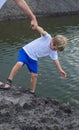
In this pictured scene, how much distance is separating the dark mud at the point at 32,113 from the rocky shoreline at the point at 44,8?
28.8 metres

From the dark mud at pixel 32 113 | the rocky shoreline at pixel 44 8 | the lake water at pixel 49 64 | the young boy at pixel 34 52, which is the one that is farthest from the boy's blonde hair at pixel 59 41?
the rocky shoreline at pixel 44 8

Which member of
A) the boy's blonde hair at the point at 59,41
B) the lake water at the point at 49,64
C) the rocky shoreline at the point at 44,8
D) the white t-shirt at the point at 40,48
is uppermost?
the boy's blonde hair at the point at 59,41

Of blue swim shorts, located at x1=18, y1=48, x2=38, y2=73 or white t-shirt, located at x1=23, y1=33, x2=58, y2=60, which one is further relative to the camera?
blue swim shorts, located at x1=18, y1=48, x2=38, y2=73

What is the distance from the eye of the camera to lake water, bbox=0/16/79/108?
1351 centimetres

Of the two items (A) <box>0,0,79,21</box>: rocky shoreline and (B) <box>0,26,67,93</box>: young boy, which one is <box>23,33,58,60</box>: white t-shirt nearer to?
(B) <box>0,26,67,93</box>: young boy

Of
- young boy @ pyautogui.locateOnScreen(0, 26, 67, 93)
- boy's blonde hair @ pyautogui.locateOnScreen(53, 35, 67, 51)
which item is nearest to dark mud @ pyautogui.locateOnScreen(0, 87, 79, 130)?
young boy @ pyautogui.locateOnScreen(0, 26, 67, 93)

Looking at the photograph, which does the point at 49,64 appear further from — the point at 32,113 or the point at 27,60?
the point at 32,113

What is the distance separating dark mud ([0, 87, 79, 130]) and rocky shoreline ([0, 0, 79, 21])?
28757 mm

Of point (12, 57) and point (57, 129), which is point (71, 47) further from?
point (57, 129)

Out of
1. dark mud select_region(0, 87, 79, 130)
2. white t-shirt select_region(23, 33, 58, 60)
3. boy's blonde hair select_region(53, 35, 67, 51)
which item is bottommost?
dark mud select_region(0, 87, 79, 130)

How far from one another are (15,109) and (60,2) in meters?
34.9

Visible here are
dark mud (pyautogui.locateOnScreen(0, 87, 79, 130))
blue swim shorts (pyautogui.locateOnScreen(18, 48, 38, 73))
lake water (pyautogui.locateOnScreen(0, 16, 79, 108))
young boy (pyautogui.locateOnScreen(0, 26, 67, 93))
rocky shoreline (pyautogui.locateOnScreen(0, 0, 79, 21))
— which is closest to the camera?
dark mud (pyautogui.locateOnScreen(0, 87, 79, 130))

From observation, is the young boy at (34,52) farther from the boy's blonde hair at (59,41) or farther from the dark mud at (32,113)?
the dark mud at (32,113)

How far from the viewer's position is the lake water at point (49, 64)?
13508mm
